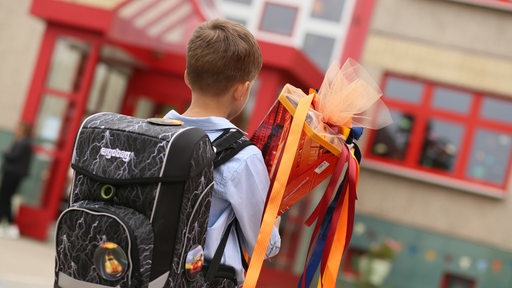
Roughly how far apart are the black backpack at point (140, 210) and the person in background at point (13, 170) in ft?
Answer: 28.8

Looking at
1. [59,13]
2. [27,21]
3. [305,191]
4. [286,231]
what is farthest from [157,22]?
[305,191]

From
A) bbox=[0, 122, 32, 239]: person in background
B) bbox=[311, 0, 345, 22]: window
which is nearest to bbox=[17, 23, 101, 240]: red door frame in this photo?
bbox=[0, 122, 32, 239]: person in background

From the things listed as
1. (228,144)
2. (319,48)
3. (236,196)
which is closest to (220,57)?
(228,144)

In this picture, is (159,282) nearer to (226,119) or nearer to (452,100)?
(226,119)

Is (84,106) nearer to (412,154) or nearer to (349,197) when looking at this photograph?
(412,154)

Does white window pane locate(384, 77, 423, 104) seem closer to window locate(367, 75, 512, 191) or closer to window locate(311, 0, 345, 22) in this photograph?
window locate(367, 75, 512, 191)

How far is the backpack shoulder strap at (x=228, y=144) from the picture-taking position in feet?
8.16

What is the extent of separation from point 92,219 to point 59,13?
9189mm

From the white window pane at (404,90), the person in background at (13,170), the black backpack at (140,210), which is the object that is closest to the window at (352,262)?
the white window pane at (404,90)

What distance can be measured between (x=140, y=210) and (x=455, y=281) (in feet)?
36.9

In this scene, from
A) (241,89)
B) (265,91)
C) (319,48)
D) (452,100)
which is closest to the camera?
(241,89)

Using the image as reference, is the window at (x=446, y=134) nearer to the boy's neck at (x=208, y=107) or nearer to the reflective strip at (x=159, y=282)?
the boy's neck at (x=208, y=107)

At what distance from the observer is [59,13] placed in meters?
11.1

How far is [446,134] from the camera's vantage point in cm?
1309
